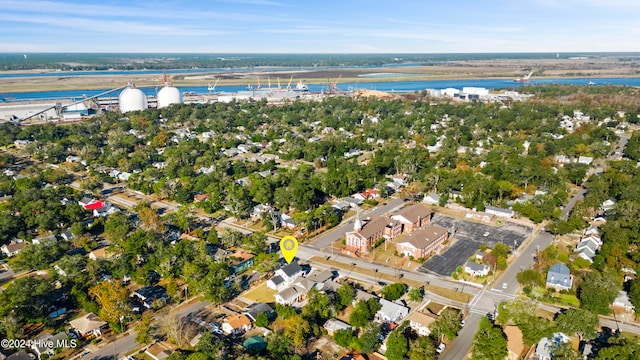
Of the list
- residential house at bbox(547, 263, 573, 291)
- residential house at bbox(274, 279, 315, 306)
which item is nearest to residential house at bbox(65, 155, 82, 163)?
residential house at bbox(274, 279, 315, 306)

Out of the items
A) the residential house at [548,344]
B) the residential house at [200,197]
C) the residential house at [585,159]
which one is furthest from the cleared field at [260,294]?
the residential house at [585,159]

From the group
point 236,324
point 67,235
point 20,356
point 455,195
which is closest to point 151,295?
point 236,324

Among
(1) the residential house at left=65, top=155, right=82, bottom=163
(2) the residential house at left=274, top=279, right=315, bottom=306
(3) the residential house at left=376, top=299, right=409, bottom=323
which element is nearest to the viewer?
(3) the residential house at left=376, top=299, right=409, bottom=323

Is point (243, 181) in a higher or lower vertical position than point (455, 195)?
higher

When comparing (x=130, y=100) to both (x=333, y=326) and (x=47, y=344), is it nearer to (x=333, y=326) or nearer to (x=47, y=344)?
(x=47, y=344)

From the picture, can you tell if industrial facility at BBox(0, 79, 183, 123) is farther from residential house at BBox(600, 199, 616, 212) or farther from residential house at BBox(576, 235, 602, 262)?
residential house at BBox(576, 235, 602, 262)

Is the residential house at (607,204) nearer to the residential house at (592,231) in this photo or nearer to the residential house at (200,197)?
the residential house at (592,231)
